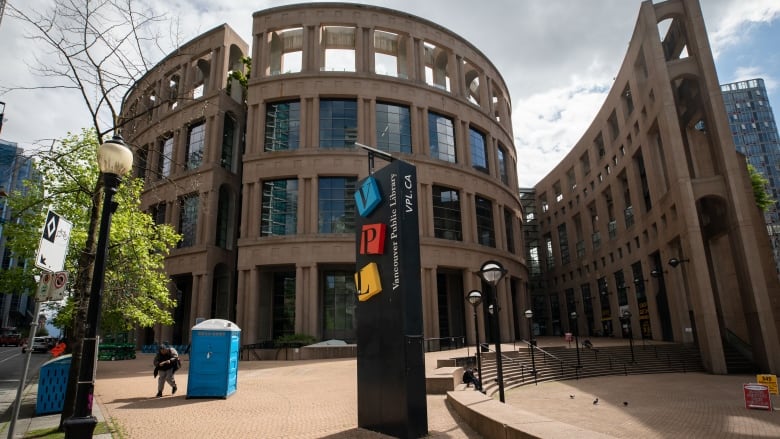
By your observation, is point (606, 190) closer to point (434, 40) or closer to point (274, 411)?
point (434, 40)

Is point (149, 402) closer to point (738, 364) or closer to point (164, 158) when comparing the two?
point (738, 364)

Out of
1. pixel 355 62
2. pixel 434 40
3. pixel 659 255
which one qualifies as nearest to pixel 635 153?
pixel 659 255

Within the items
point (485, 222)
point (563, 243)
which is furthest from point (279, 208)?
point (563, 243)

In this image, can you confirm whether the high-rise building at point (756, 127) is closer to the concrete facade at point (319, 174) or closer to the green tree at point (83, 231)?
the concrete facade at point (319, 174)

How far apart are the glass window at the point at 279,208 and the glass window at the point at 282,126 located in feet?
10.3

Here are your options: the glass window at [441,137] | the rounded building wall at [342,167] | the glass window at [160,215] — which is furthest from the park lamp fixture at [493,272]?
the glass window at [160,215]

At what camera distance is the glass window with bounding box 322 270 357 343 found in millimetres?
34031

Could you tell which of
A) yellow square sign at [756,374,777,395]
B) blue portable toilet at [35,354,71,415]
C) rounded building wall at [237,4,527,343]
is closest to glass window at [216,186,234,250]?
rounded building wall at [237,4,527,343]

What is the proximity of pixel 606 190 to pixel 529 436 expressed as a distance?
49.3m

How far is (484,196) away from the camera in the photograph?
39375 millimetres

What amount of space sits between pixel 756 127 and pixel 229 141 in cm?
13481

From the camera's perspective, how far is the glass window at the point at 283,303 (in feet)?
113

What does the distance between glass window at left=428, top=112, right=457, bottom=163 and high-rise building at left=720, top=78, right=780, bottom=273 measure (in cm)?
11073

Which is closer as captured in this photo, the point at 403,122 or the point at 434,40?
the point at 403,122
